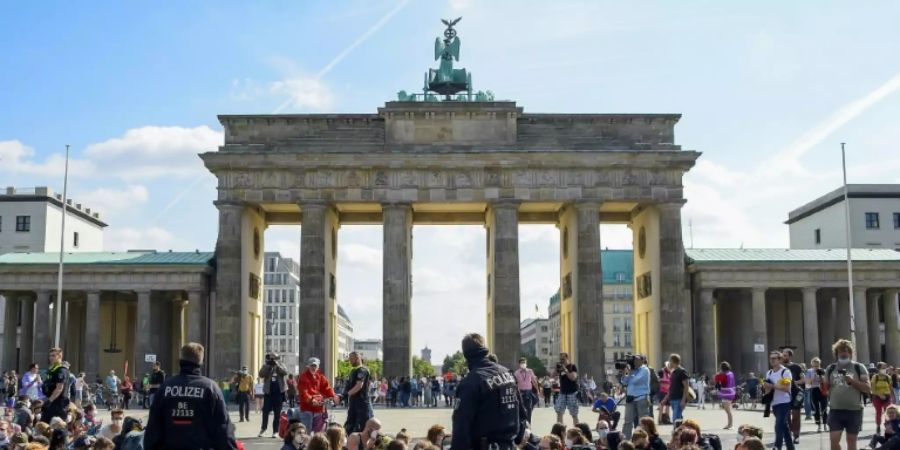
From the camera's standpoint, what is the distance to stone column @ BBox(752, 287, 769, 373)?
5962 cm

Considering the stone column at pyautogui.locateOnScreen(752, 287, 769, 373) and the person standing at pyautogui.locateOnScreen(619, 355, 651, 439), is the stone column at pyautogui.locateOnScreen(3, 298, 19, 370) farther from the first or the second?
the person standing at pyautogui.locateOnScreen(619, 355, 651, 439)

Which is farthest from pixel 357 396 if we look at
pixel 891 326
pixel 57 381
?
pixel 891 326

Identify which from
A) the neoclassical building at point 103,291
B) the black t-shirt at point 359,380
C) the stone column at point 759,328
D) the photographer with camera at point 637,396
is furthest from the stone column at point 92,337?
the photographer with camera at point 637,396

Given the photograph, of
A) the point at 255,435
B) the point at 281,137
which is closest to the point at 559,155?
the point at 281,137

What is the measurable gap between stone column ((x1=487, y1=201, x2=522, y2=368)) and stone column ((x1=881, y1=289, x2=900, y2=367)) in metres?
23.7

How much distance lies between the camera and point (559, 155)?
58.4m

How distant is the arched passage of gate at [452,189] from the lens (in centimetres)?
5750

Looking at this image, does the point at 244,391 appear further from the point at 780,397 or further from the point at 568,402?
the point at 780,397

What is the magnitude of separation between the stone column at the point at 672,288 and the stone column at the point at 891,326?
1404cm

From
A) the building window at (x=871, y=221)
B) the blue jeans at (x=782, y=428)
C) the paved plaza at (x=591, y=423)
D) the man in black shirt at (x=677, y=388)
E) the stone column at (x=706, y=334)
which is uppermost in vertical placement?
the building window at (x=871, y=221)

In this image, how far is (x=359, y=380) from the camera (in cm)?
2192

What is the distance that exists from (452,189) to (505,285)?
624cm

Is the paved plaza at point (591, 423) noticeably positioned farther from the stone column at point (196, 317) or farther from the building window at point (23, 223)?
the building window at point (23, 223)

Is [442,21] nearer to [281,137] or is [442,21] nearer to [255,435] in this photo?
[281,137]
